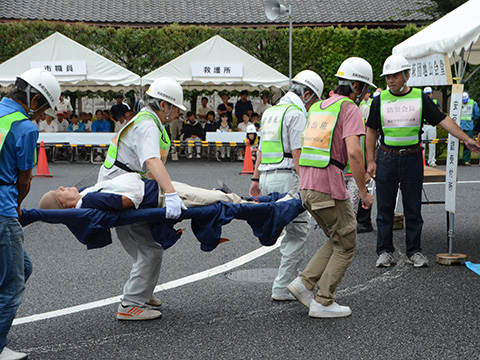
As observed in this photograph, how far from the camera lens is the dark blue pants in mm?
6598

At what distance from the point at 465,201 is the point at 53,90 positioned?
874cm

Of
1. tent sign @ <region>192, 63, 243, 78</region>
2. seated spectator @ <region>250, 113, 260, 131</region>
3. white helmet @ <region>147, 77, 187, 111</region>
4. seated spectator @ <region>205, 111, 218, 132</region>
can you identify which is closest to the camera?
white helmet @ <region>147, 77, 187, 111</region>

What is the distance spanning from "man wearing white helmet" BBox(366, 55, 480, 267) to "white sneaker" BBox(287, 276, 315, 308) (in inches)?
68.8

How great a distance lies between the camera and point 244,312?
5.23m

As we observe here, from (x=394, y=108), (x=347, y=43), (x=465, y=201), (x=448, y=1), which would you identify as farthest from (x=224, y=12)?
(x=394, y=108)

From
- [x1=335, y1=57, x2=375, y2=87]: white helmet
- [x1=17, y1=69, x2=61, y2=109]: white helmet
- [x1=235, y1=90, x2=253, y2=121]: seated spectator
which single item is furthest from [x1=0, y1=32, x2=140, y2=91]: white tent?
[x1=17, y1=69, x2=61, y2=109]: white helmet

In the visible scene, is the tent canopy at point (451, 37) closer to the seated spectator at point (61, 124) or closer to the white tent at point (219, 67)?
the white tent at point (219, 67)

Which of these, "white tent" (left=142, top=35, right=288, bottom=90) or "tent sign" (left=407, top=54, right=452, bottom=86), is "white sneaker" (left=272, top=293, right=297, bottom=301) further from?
"white tent" (left=142, top=35, right=288, bottom=90)

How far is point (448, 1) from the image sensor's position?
2442 centimetres

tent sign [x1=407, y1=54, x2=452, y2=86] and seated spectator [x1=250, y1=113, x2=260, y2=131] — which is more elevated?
tent sign [x1=407, y1=54, x2=452, y2=86]

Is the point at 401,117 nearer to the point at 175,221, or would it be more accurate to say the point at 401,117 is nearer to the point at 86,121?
the point at 175,221

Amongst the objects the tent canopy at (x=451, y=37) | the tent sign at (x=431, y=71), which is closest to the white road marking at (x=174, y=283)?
the tent sign at (x=431, y=71)

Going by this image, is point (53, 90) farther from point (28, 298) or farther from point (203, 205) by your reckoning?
point (28, 298)

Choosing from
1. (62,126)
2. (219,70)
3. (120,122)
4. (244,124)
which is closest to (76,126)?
(62,126)
